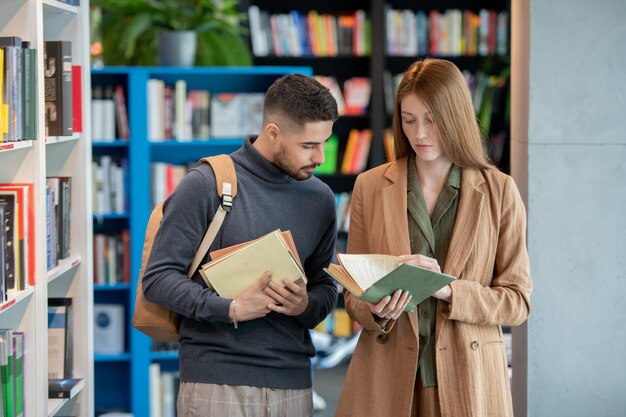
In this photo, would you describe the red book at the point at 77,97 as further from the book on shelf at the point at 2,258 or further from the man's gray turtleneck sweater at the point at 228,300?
the man's gray turtleneck sweater at the point at 228,300

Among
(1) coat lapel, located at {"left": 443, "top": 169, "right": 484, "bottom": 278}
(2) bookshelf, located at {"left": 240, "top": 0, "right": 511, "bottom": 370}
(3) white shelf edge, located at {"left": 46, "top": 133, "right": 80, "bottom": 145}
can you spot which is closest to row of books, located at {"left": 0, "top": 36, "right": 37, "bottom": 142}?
(3) white shelf edge, located at {"left": 46, "top": 133, "right": 80, "bottom": 145}

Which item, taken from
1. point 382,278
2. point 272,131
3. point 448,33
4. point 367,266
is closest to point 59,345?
point 272,131

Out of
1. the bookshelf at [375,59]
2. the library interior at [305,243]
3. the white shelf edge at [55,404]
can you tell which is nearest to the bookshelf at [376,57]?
the bookshelf at [375,59]

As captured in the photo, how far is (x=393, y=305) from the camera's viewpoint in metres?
2.25

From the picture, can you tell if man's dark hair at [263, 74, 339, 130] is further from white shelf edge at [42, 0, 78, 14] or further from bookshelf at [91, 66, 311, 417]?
bookshelf at [91, 66, 311, 417]

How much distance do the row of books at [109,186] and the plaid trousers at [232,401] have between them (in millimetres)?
2950

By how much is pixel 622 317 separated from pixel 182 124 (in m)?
3.00

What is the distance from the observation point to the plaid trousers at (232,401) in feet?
8.13

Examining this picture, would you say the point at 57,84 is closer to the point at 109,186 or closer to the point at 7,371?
the point at 7,371

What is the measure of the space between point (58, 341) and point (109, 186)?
2116 mm

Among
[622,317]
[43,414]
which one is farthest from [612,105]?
[43,414]

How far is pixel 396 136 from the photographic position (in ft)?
8.27

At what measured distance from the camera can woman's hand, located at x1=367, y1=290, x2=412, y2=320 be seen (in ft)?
7.35

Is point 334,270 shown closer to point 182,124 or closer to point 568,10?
point 568,10
